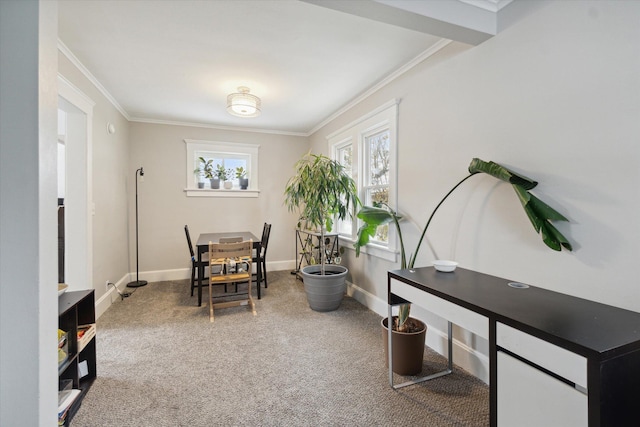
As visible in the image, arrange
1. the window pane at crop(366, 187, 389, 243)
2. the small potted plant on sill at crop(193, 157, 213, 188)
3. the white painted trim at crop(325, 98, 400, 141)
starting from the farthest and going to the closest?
the small potted plant on sill at crop(193, 157, 213, 188), the window pane at crop(366, 187, 389, 243), the white painted trim at crop(325, 98, 400, 141)

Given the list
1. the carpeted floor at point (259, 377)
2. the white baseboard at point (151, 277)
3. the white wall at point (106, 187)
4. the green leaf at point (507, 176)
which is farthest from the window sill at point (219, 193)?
the green leaf at point (507, 176)

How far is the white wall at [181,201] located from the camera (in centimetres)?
458

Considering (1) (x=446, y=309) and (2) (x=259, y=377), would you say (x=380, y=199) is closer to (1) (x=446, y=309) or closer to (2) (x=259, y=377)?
(1) (x=446, y=309)

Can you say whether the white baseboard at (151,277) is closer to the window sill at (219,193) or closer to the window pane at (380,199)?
the window sill at (219,193)

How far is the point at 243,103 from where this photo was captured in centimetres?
321

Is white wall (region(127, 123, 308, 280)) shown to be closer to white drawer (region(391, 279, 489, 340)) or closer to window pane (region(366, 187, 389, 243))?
window pane (region(366, 187, 389, 243))

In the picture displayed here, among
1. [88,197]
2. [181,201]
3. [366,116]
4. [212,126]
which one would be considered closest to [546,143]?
[366,116]

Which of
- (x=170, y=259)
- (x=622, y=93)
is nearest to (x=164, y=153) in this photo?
(x=170, y=259)

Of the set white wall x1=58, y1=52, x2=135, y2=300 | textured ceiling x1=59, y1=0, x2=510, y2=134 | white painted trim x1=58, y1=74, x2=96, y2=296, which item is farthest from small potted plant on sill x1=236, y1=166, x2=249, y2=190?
white painted trim x1=58, y1=74, x2=96, y2=296

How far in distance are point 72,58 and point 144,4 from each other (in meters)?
1.31

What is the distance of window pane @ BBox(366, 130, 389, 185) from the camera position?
3.33 meters

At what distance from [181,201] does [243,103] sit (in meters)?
2.41

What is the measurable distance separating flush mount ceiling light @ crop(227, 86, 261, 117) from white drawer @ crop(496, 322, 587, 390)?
10.2 ft

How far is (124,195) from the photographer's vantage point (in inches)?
167
